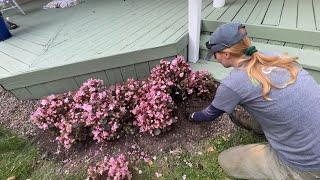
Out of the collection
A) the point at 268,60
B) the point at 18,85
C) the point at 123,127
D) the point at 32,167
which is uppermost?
the point at 268,60

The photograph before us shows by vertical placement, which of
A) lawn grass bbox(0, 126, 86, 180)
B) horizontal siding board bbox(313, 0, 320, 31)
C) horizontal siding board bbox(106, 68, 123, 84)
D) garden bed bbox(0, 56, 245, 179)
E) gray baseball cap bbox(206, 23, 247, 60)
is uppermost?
gray baseball cap bbox(206, 23, 247, 60)

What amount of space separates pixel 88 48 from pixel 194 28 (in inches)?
49.9

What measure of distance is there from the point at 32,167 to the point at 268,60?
7.94ft

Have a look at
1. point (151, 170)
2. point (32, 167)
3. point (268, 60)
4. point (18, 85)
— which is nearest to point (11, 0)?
point (18, 85)

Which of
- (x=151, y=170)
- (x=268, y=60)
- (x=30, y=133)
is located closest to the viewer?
(x=268, y=60)

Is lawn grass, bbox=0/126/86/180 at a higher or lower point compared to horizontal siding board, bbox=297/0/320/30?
lower

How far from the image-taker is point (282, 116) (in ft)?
6.04

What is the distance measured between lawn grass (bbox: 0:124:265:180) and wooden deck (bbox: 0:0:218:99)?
2.70 feet

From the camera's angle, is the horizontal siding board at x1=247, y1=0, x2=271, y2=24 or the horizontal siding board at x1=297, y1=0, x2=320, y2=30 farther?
the horizontal siding board at x1=247, y1=0, x2=271, y2=24

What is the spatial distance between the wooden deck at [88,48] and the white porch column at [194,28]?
0.09 meters

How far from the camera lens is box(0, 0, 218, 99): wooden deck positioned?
3.28 m

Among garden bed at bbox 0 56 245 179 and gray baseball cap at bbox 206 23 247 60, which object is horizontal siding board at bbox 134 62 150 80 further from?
gray baseball cap at bbox 206 23 247 60

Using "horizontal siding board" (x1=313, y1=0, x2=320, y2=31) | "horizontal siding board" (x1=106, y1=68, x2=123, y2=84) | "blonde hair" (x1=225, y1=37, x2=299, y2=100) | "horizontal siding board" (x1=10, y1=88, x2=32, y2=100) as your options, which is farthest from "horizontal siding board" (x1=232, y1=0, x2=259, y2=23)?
"horizontal siding board" (x1=10, y1=88, x2=32, y2=100)

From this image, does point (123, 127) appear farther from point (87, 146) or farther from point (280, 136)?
point (280, 136)
